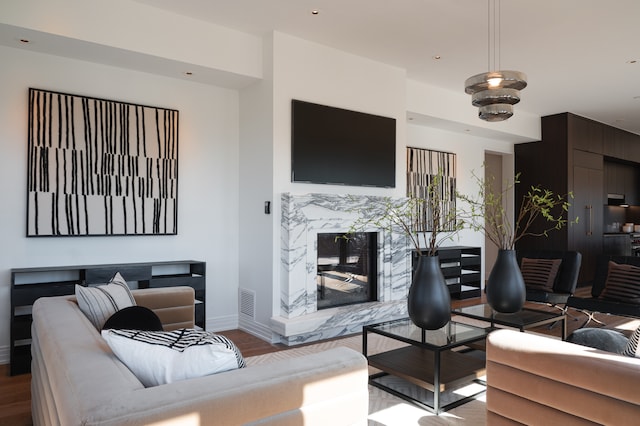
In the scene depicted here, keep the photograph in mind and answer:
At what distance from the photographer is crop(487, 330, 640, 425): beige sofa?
1.70 meters

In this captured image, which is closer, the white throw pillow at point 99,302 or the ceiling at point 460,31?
the white throw pillow at point 99,302

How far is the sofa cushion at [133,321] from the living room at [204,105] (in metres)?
2.33

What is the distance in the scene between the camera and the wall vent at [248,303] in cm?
481

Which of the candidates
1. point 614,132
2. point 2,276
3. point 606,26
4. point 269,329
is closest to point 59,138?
point 2,276

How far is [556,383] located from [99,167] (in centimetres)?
402

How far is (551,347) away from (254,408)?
1.37m

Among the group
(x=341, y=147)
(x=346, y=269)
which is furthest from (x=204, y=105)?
(x=346, y=269)

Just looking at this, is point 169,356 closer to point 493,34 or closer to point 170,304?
point 170,304

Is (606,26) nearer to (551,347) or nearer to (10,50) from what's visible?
(551,347)

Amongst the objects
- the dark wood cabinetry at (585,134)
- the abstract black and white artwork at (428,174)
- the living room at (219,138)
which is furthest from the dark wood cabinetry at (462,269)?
the dark wood cabinetry at (585,134)

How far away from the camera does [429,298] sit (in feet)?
9.55

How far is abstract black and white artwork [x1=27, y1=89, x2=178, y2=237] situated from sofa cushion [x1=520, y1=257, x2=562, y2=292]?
4.13 meters

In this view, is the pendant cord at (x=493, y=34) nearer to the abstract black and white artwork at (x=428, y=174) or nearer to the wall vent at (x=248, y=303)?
the abstract black and white artwork at (x=428, y=174)

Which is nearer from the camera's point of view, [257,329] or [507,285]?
[507,285]
